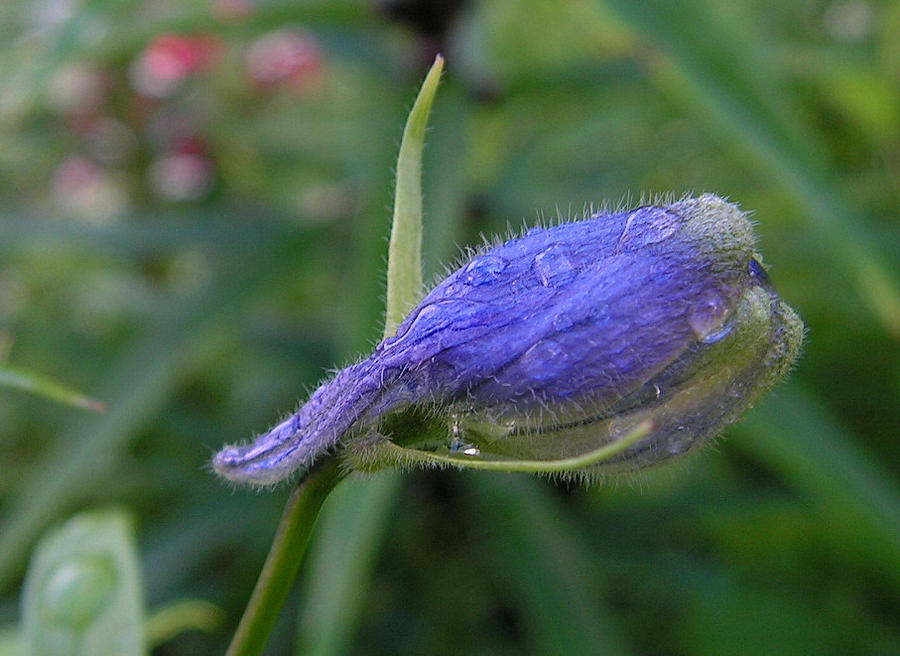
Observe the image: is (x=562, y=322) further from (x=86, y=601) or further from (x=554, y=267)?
(x=86, y=601)

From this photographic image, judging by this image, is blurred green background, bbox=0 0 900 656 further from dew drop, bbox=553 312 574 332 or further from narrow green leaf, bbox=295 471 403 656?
dew drop, bbox=553 312 574 332

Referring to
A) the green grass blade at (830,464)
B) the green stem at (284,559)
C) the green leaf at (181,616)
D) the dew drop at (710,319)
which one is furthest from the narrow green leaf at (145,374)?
the dew drop at (710,319)

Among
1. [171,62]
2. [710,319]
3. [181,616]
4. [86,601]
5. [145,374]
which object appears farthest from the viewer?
[171,62]

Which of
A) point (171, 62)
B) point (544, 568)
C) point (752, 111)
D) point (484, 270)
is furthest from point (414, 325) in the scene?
point (171, 62)

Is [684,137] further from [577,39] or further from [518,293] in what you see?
[518,293]

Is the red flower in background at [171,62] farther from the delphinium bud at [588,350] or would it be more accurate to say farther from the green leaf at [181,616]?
the delphinium bud at [588,350]

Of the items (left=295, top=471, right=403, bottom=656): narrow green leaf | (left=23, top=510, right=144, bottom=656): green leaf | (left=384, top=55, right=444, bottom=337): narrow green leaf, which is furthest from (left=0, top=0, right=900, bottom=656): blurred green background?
(left=384, top=55, right=444, bottom=337): narrow green leaf
